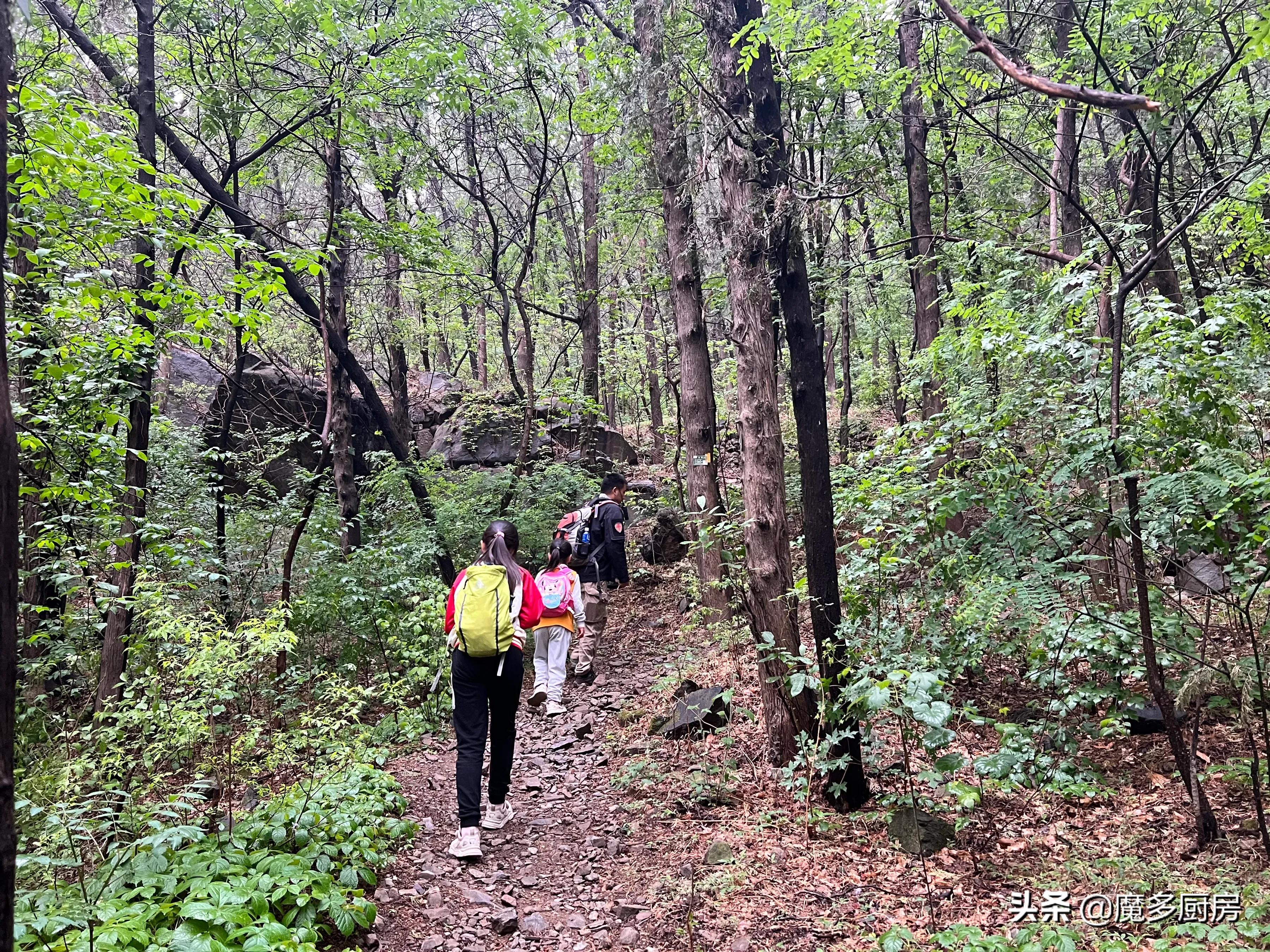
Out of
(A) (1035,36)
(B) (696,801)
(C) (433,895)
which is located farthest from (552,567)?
(A) (1035,36)

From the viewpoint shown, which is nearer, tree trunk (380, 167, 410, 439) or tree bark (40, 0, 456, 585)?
tree bark (40, 0, 456, 585)

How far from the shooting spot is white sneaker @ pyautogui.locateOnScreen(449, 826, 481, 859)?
5035 mm

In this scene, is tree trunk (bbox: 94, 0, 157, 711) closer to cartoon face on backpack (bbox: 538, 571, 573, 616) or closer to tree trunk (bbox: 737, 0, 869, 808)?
cartoon face on backpack (bbox: 538, 571, 573, 616)

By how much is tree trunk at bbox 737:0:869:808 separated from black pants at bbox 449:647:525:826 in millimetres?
2301

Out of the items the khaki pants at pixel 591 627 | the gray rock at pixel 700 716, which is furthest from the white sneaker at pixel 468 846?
the khaki pants at pixel 591 627

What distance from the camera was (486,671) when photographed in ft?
17.7

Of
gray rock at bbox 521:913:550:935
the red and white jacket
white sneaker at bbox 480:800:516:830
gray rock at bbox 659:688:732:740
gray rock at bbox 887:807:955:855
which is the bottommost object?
gray rock at bbox 521:913:550:935

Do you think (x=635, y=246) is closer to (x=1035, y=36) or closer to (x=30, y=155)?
(x=1035, y=36)

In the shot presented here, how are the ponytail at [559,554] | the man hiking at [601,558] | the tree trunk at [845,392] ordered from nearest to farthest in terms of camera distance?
the ponytail at [559,554], the man hiking at [601,558], the tree trunk at [845,392]

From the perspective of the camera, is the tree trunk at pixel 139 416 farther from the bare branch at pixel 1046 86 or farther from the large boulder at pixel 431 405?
the large boulder at pixel 431 405

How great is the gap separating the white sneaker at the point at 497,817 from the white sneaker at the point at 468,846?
1.35ft

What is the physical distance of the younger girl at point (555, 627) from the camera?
8078 millimetres

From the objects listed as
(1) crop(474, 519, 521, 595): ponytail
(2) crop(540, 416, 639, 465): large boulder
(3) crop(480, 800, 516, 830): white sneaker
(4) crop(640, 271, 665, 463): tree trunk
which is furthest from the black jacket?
(4) crop(640, 271, 665, 463): tree trunk

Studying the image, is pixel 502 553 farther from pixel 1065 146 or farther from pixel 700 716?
pixel 1065 146
